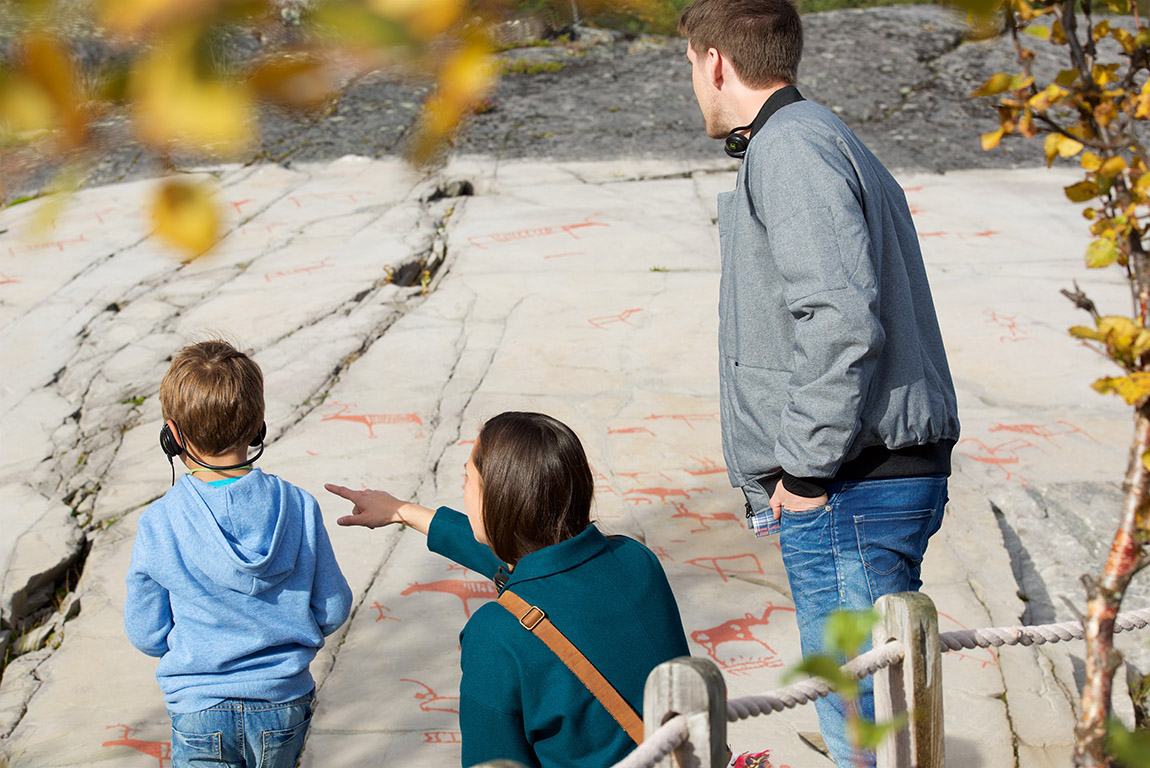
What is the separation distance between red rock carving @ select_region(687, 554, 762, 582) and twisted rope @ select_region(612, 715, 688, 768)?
2038 mm

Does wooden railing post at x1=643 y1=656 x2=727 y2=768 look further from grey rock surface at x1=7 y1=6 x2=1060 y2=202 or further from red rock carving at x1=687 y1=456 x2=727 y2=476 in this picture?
grey rock surface at x1=7 y1=6 x2=1060 y2=202

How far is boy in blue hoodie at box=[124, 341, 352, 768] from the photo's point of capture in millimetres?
1755

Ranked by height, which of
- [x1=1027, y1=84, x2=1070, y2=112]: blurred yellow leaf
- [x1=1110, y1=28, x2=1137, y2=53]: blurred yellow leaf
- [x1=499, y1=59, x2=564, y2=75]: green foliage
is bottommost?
[x1=499, y1=59, x2=564, y2=75]: green foliage

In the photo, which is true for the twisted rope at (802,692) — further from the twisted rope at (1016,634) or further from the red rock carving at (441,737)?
the red rock carving at (441,737)

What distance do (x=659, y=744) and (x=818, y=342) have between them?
722 mm

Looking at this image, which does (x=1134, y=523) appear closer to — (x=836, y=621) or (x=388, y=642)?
(x=836, y=621)

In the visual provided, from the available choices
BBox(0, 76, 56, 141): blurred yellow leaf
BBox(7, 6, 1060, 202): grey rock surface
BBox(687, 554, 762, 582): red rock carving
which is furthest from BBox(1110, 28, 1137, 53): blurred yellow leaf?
BBox(7, 6, 1060, 202): grey rock surface

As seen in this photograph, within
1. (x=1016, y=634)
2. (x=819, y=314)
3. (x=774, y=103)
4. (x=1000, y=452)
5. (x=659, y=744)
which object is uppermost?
(x=774, y=103)

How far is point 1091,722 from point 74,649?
2.69 m

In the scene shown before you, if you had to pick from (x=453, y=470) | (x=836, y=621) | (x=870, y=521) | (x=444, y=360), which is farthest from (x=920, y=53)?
(x=836, y=621)

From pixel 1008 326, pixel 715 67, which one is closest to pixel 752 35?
pixel 715 67

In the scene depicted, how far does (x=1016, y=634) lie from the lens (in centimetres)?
155

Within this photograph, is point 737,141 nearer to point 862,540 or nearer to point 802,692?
point 862,540

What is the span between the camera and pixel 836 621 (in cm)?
71
